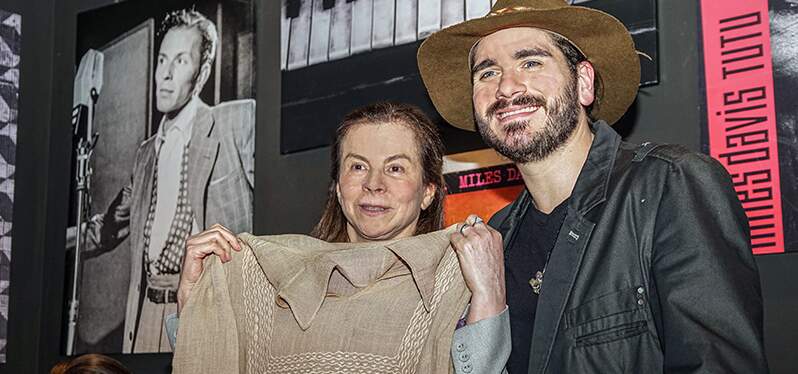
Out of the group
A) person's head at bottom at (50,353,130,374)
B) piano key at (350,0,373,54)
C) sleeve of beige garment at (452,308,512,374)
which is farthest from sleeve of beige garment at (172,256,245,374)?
piano key at (350,0,373,54)

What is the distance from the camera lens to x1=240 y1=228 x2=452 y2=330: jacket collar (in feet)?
7.32

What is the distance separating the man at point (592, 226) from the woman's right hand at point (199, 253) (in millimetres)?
621

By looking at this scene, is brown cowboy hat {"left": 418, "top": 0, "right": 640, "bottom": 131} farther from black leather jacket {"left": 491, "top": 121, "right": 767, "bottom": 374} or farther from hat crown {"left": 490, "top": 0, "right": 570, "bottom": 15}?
black leather jacket {"left": 491, "top": 121, "right": 767, "bottom": 374}

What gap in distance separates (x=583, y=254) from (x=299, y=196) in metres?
1.99

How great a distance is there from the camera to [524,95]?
2168 millimetres

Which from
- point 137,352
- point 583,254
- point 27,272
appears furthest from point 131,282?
point 583,254

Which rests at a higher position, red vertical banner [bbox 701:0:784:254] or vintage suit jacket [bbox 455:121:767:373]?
red vertical banner [bbox 701:0:784:254]

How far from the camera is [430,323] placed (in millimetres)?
2176

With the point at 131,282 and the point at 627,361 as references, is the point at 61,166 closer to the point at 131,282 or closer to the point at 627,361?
the point at 131,282

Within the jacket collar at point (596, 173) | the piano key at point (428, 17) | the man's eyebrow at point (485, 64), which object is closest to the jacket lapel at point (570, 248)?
the jacket collar at point (596, 173)

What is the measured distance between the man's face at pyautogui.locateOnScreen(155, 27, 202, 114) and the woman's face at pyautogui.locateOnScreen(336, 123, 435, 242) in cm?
186

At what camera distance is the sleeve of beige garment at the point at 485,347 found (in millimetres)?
2031

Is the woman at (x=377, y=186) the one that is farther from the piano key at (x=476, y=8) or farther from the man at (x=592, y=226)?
the piano key at (x=476, y=8)

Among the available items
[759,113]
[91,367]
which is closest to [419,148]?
[759,113]
